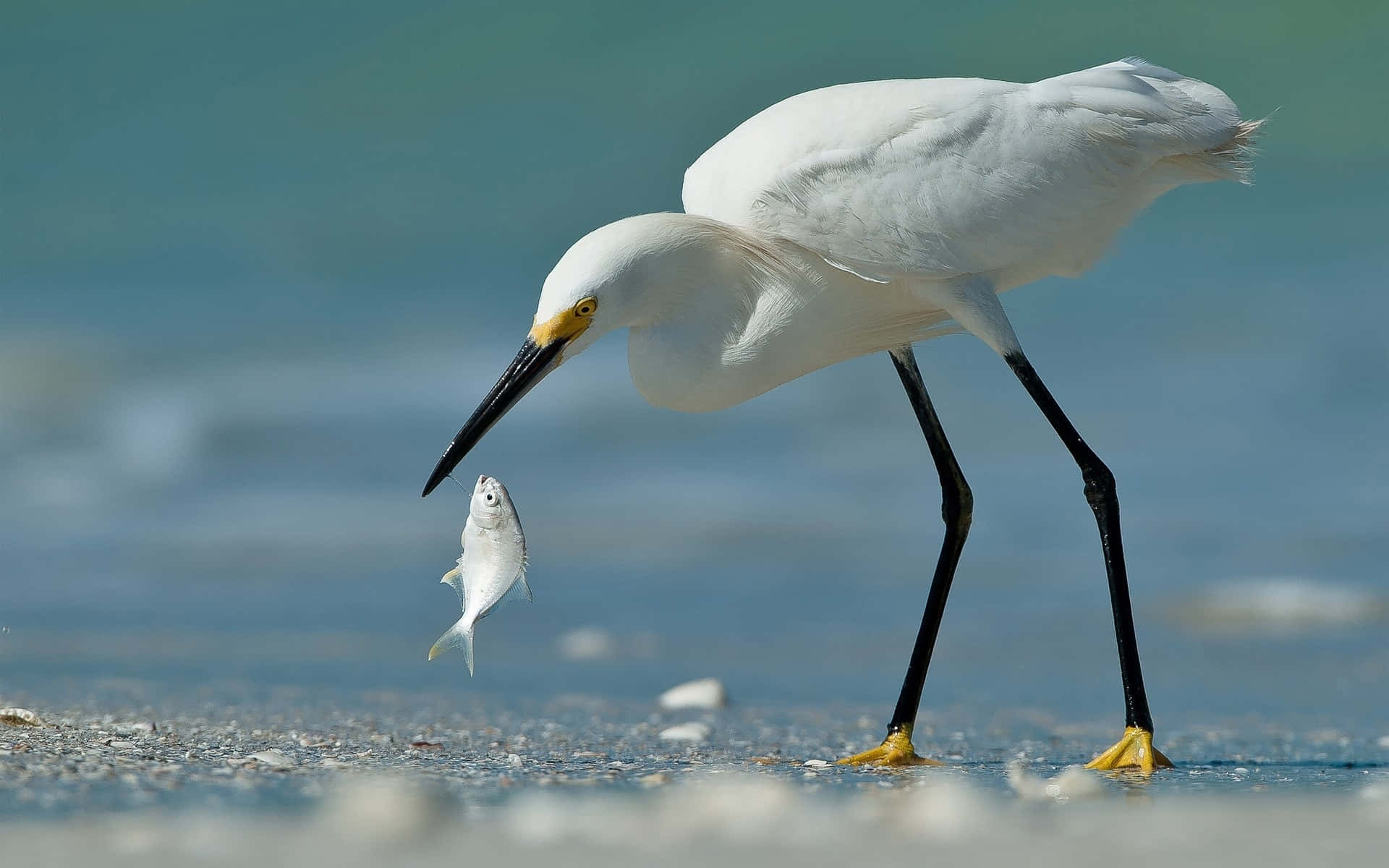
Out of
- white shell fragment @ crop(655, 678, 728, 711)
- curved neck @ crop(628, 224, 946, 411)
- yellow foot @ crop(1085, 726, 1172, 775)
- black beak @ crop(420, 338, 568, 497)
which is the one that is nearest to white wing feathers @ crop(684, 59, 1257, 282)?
curved neck @ crop(628, 224, 946, 411)

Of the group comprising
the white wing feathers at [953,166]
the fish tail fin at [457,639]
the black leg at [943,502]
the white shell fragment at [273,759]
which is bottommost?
the white shell fragment at [273,759]

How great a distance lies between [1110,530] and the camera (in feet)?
16.2

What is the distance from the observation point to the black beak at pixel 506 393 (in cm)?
472

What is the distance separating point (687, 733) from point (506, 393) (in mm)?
1639

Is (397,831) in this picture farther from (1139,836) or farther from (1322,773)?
(1322,773)

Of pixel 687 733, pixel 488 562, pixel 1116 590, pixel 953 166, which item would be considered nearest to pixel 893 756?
pixel 1116 590

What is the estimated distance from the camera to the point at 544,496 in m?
12.9

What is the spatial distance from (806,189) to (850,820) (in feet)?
7.38

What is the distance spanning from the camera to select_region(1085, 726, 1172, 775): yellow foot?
14.9 ft

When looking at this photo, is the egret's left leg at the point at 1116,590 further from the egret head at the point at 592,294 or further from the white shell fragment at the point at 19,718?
the white shell fragment at the point at 19,718

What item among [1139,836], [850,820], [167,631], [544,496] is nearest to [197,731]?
[850,820]

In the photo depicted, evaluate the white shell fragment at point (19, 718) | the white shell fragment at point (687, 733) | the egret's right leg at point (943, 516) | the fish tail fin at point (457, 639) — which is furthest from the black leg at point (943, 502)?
the white shell fragment at point (19, 718)

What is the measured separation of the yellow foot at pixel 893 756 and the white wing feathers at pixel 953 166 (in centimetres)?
153

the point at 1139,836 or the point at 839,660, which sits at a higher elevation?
the point at 839,660
